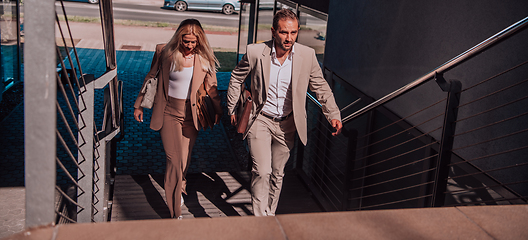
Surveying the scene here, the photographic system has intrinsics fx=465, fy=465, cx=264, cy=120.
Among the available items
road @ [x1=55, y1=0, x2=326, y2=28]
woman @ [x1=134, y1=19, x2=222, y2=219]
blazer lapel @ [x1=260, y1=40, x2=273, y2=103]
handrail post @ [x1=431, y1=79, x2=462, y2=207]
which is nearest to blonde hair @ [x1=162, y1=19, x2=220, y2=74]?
woman @ [x1=134, y1=19, x2=222, y2=219]

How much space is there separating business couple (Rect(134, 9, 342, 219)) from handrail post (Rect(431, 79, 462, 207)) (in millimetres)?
897

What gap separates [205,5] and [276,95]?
27.2 metres

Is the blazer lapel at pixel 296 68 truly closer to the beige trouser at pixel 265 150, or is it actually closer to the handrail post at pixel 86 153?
the beige trouser at pixel 265 150

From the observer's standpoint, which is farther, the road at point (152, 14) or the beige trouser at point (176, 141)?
the road at point (152, 14)

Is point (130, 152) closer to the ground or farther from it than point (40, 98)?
closer to the ground

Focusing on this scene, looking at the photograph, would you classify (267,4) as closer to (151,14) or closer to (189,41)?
(189,41)

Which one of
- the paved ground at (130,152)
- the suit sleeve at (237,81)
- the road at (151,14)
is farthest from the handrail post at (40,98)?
the road at (151,14)

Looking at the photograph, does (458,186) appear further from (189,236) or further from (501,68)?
(189,236)

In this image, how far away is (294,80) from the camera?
3.73m

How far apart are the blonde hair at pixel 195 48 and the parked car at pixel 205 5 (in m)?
26.2

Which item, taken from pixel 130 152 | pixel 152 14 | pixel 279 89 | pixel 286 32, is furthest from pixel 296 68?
pixel 152 14

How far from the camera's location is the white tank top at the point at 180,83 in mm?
4168

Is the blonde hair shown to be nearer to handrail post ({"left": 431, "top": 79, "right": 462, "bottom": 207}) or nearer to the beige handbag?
the beige handbag

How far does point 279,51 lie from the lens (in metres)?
3.71
